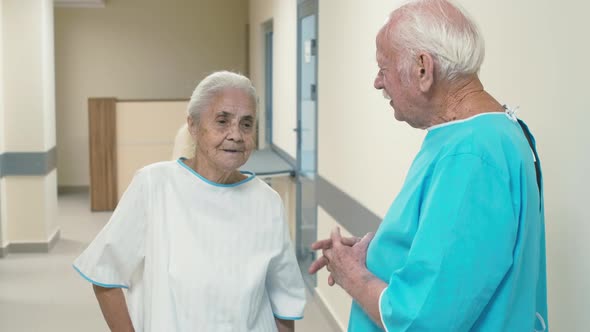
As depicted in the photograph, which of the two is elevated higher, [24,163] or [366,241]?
[366,241]

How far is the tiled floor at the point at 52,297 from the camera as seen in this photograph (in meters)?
5.15

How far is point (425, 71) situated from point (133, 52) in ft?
32.5

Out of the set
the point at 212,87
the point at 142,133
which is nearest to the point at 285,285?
the point at 212,87

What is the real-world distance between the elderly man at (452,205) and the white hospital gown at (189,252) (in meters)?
0.42

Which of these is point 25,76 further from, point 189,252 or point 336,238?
point 336,238

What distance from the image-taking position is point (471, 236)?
1409 mm

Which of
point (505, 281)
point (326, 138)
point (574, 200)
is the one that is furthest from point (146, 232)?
point (326, 138)

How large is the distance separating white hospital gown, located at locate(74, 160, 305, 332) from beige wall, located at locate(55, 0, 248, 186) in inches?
358

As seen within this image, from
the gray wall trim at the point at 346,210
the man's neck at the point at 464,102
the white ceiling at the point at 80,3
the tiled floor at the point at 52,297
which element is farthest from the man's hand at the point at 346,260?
the white ceiling at the point at 80,3

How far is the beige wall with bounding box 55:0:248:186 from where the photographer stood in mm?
10828

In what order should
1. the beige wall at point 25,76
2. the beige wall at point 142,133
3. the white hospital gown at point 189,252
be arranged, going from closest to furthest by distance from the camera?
the white hospital gown at point 189,252, the beige wall at point 25,76, the beige wall at point 142,133

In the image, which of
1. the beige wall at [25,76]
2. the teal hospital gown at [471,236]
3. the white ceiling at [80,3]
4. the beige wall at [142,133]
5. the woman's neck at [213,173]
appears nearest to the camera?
the teal hospital gown at [471,236]

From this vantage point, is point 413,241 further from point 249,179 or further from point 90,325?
point 90,325

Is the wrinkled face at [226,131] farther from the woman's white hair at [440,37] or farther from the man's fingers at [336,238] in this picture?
the woman's white hair at [440,37]
